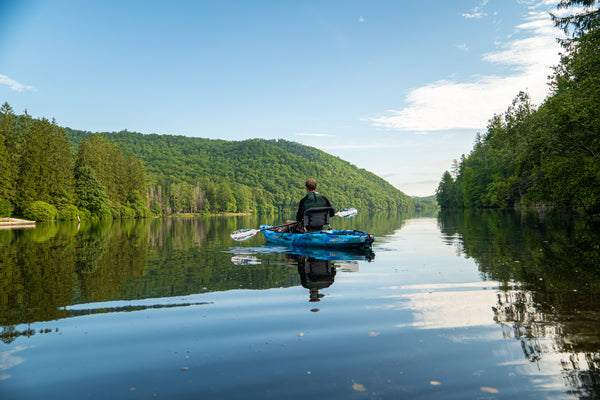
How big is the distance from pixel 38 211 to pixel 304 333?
53512 millimetres

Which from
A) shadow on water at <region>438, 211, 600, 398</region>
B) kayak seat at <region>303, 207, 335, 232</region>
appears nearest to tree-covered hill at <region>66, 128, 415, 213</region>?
kayak seat at <region>303, 207, 335, 232</region>

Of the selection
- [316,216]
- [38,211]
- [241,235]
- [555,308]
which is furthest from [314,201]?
[38,211]

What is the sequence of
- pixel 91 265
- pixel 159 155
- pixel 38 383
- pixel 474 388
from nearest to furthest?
pixel 474 388 → pixel 38 383 → pixel 91 265 → pixel 159 155

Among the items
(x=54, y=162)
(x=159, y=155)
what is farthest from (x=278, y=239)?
(x=159, y=155)

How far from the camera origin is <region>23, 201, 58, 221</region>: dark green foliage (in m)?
45.6

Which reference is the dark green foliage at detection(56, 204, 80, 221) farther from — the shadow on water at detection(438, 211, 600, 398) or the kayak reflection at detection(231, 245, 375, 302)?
the shadow on water at detection(438, 211, 600, 398)

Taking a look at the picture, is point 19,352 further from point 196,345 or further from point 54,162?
point 54,162

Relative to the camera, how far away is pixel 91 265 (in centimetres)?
981

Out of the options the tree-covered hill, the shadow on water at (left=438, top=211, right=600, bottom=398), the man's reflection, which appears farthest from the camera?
the tree-covered hill

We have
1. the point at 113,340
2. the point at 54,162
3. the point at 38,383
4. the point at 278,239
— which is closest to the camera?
the point at 38,383

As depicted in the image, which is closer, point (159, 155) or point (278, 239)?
point (278, 239)

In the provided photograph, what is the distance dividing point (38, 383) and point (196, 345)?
143 cm

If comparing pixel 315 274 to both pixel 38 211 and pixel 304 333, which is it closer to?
pixel 304 333

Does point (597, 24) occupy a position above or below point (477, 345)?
above
